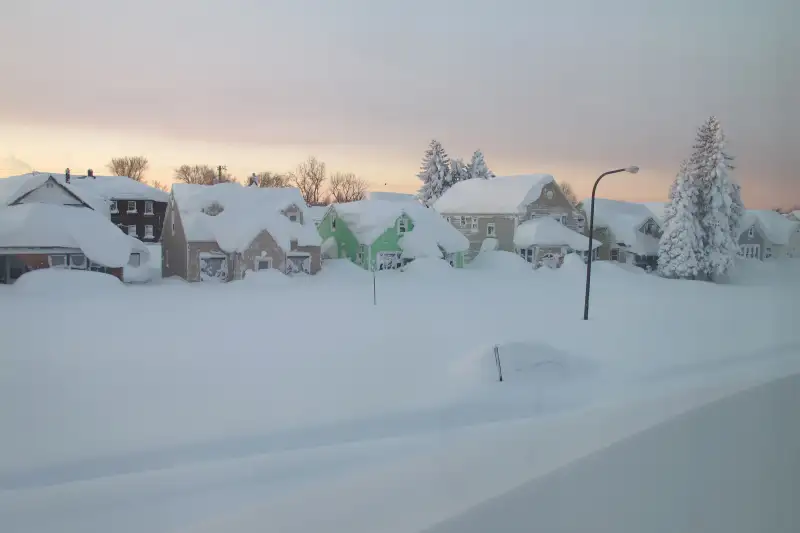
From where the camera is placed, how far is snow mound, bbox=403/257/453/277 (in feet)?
119

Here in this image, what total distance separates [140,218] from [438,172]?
93.0ft

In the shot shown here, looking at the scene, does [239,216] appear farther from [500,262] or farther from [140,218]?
[140,218]

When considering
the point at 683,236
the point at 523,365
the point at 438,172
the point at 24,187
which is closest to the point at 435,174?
the point at 438,172

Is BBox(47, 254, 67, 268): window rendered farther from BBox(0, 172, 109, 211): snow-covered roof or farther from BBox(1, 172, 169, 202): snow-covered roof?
BBox(1, 172, 169, 202): snow-covered roof

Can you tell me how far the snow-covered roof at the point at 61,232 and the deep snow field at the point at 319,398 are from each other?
356 centimetres

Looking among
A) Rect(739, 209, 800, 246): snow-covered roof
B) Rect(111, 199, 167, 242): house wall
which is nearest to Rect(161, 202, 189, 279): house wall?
Rect(111, 199, 167, 242): house wall

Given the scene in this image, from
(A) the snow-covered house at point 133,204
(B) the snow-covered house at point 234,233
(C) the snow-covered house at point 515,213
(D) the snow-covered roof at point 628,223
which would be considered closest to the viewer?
(B) the snow-covered house at point 234,233

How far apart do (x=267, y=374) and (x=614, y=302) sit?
18.9m

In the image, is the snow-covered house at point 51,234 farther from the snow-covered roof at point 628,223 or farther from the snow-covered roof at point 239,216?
the snow-covered roof at point 628,223

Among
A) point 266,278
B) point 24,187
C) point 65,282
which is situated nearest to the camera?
point 65,282

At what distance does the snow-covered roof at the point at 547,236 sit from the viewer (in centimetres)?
4184

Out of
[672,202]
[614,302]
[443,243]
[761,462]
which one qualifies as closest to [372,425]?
[761,462]

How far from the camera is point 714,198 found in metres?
39.5

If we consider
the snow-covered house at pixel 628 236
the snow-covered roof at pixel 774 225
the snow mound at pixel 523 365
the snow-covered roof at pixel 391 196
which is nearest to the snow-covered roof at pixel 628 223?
the snow-covered house at pixel 628 236
